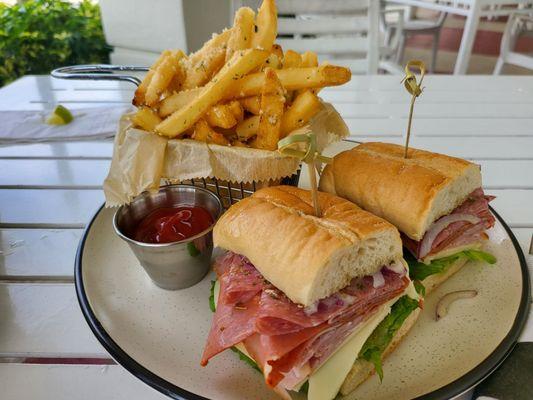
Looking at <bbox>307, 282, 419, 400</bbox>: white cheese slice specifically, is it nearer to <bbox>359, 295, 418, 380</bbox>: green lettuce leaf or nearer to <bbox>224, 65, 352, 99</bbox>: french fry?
<bbox>359, 295, 418, 380</bbox>: green lettuce leaf

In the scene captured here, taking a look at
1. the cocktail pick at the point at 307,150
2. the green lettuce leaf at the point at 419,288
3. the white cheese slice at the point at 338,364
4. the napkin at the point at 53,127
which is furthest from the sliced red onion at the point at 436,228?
the napkin at the point at 53,127

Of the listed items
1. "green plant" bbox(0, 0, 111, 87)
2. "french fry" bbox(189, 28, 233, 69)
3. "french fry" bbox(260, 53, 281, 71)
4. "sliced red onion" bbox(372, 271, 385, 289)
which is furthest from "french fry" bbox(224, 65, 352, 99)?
"green plant" bbox(0, 0, 111, 87)

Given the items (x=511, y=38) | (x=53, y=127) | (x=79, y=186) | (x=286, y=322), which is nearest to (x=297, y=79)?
(x=286, y=322)

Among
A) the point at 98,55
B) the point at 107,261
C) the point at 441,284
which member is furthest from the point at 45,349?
the point at 98,55

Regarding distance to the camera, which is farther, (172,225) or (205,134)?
(205,134)

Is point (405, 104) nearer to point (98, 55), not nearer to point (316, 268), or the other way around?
point (316, 268)

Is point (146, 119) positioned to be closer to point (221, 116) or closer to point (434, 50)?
point (221, 116)
